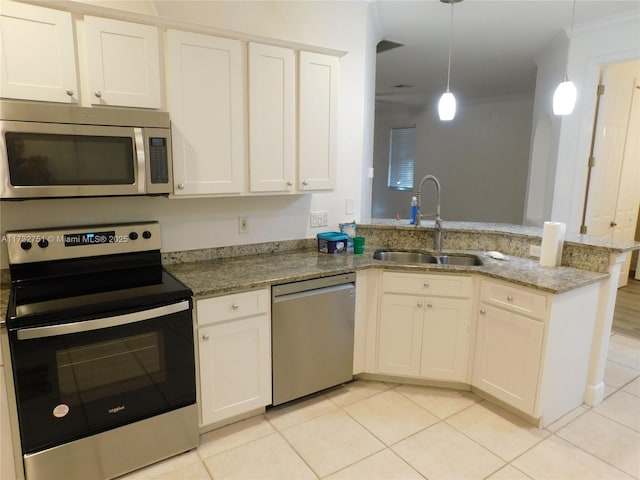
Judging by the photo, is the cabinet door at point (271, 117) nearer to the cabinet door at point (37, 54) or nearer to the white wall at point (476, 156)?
the cabinet door at point (37, 54)

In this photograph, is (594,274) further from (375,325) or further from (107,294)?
(107,294)

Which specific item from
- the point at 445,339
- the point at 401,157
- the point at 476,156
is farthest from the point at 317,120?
the point at 401,157

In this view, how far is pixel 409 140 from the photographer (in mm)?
8469

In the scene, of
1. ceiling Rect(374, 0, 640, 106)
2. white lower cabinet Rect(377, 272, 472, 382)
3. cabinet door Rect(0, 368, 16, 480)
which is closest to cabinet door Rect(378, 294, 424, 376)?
white lower cabinet Rect(377, 272, 472, 382)

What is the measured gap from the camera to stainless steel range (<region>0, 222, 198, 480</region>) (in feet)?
5.51

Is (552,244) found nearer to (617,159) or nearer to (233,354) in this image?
(233,354)

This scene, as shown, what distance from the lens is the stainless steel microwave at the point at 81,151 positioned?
5.72 ft

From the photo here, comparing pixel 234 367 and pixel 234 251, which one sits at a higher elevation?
pixel 234 251

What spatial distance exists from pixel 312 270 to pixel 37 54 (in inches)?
66.5

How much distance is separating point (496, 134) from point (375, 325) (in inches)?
214

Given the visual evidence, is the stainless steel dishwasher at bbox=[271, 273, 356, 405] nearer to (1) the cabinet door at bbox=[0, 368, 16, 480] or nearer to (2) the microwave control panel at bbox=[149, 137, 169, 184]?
(2) the microwave control panel at bbox=[149, 137, 169, 184]

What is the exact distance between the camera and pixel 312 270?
2455 millimetres

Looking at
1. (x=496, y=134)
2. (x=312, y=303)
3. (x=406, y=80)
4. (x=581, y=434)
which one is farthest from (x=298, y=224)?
(x=496, y=134)

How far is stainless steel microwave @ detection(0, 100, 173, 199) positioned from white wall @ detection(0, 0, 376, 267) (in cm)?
34
